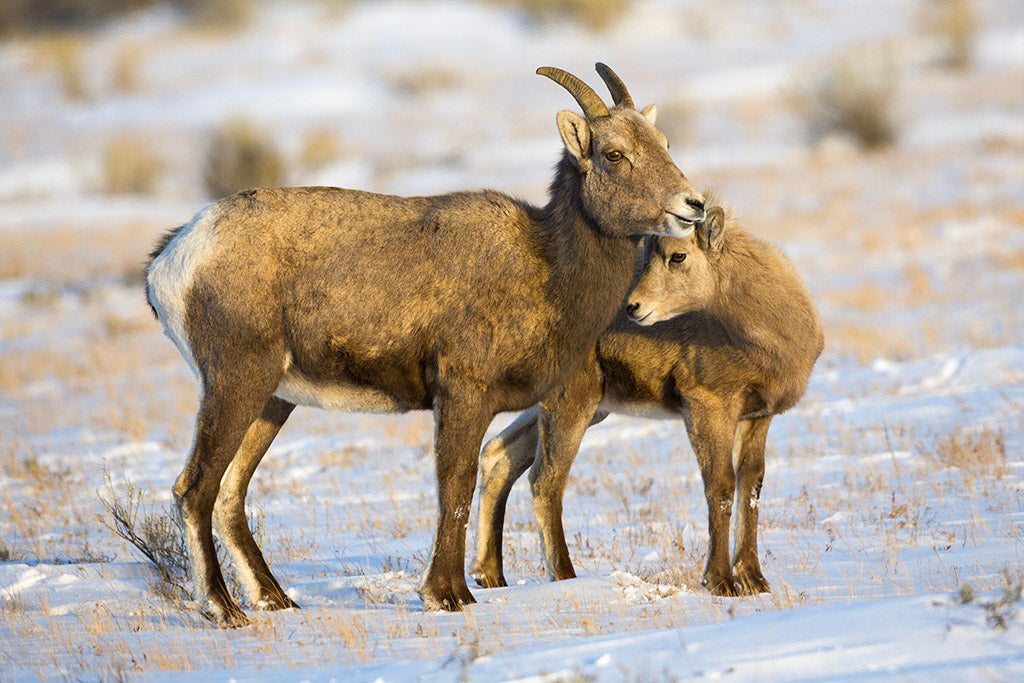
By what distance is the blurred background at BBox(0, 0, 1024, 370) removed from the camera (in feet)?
62.0

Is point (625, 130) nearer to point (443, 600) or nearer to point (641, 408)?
point (641, 408)

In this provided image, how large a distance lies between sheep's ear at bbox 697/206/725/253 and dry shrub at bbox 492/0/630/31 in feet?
141

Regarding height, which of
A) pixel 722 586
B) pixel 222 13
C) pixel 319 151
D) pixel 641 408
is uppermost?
pixel 222 13

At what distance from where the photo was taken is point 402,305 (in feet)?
20.4

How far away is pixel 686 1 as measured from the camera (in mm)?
51000

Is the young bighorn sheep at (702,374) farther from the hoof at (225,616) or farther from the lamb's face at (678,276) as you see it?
the hoof at (225,616)

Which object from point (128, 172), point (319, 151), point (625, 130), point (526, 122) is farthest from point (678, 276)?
point (526, 122)

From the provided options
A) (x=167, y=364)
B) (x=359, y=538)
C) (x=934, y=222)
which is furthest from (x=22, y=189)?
(x=359, y=538)

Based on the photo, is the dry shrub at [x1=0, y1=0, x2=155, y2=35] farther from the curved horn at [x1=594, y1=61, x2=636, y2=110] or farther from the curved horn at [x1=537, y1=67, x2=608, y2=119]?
the curved horn at [x1=537, y1=67, x2=608, y2=119]

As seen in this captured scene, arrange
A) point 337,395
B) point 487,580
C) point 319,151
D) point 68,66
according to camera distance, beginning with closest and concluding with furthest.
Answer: point 337,395
point 487,580
point 319,151
point 68,66

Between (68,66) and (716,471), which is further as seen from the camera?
(68,66)

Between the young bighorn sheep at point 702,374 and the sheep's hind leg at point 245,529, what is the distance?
4.02 ft

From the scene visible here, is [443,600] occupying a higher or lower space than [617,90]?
lower

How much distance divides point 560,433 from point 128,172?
82.4ft
